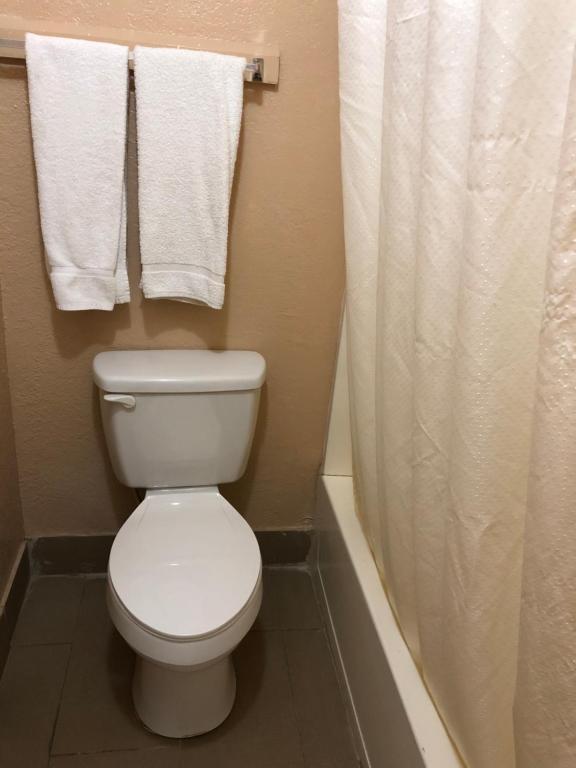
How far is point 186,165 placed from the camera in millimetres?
1320

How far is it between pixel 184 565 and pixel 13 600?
624 mm

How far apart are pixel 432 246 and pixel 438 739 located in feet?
2.58

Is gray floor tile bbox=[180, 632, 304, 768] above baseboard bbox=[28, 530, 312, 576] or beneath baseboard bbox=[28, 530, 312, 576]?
beneath

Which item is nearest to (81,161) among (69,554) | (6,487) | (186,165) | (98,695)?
(186,165)

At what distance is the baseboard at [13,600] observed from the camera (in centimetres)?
145

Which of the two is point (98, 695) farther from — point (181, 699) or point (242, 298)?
point (242, 298)

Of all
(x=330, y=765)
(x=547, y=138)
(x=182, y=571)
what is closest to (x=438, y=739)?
(x=330, y=765)

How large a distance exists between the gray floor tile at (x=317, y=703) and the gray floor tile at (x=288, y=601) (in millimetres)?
43

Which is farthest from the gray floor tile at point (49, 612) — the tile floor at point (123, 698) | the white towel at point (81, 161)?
the white towel at point (81, 161)

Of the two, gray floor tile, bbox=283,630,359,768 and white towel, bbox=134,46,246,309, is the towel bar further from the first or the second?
gray floor tile, bbox=283,630,359,768

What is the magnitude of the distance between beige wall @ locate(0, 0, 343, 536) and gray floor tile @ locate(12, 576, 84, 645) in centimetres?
16

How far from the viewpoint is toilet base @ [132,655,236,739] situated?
126cm

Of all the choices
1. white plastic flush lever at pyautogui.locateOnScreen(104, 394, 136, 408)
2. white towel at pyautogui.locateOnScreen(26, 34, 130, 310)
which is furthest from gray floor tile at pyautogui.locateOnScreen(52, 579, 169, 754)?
white towel at pyautogui.locateOnScreen(26, 34, 130, 310)

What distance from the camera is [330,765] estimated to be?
1.27m
